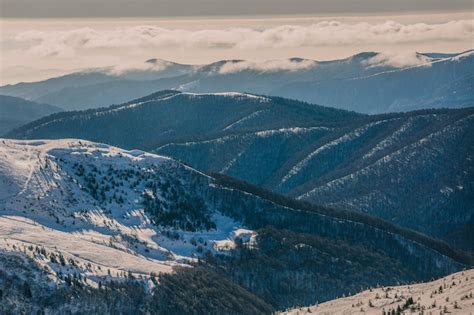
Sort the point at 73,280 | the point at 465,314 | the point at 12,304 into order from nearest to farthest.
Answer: the point at 465,314 < the point at 12,304 < the point at 73,280

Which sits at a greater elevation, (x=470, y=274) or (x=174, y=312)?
(x=470, y=274)

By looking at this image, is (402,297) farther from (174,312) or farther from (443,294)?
(174,312)

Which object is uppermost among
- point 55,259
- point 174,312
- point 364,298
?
point 364,298

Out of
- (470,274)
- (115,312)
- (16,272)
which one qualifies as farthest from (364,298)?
(16,272)

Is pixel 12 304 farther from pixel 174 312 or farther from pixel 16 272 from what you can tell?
pixel 174 312

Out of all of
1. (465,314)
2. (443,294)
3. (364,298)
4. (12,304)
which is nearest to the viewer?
(465,314)

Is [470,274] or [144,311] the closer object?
[470,274]
